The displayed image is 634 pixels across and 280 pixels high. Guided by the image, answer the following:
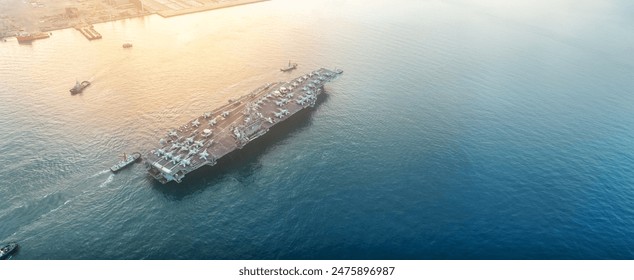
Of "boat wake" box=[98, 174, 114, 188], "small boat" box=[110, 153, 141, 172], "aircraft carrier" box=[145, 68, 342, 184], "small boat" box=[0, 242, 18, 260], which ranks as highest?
"aircraft carrier" box=[145, 68, 342, 184]

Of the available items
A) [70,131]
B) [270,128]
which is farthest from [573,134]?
[70,131]

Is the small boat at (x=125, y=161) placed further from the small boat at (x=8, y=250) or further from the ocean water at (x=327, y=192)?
the small boat at (x=8, y=250)

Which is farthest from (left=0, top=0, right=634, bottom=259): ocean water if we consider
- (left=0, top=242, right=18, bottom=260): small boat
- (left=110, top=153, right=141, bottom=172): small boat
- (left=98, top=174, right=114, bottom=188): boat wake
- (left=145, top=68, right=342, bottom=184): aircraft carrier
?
(left=145, top=68, right=342, bottom=184): aircraft carrier

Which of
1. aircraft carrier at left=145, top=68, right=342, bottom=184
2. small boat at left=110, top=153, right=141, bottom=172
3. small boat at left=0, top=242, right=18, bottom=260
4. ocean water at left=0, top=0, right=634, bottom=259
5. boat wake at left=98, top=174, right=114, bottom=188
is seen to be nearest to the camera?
small boat at left=0, top=242, right=18, bottom=260

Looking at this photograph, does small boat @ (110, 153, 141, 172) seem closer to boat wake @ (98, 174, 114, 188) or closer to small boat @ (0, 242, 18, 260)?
Result: boat wake @ (98, 174, 114, 188)

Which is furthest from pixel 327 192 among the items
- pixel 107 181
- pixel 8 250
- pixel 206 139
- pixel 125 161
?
pixel 8 250

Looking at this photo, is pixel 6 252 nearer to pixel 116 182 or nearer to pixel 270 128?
pixel 116 182

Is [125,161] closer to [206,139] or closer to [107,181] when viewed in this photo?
[107,181]
